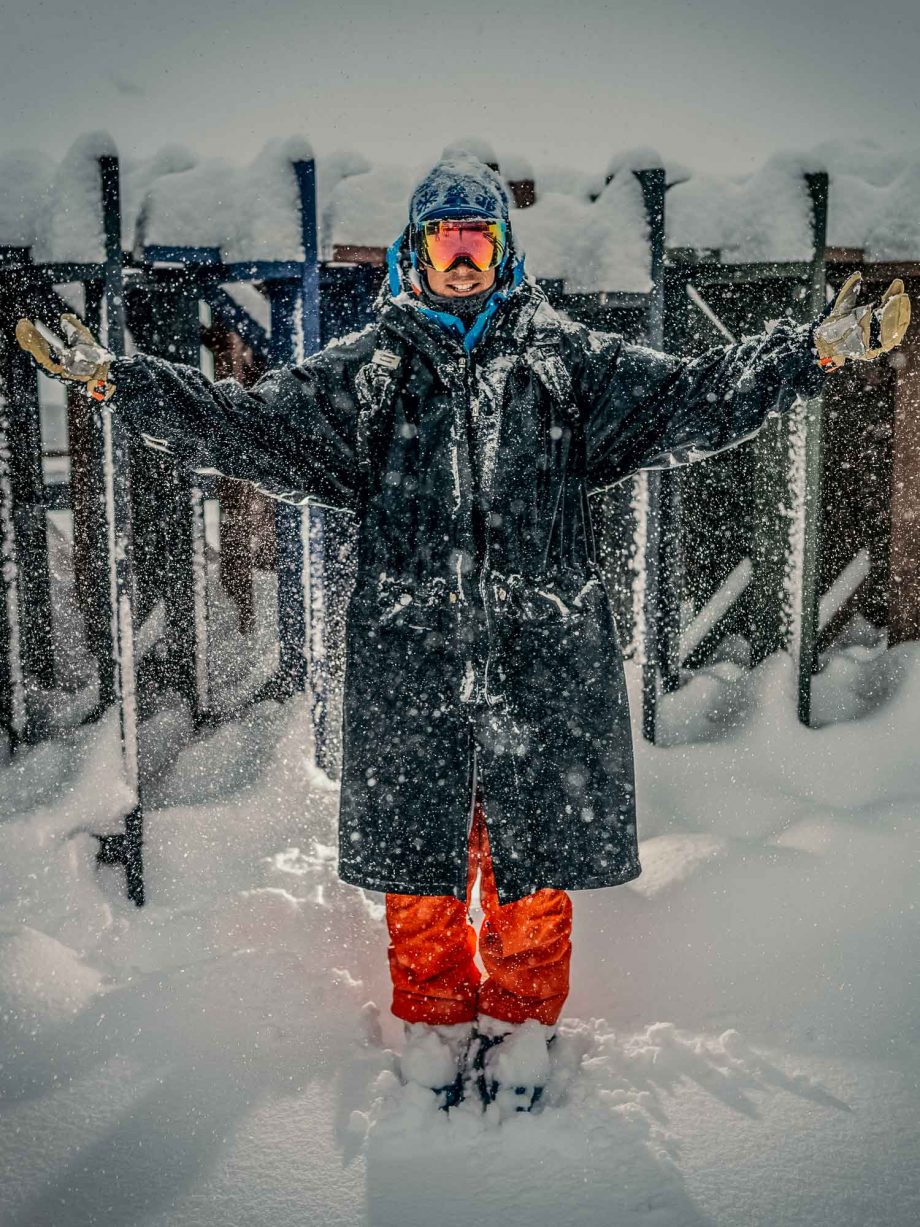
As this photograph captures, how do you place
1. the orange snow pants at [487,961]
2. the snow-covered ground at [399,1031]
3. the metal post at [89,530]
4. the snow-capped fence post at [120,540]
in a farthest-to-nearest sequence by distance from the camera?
the metal post at [89,530] < the snow-capped fence post at [120,540] < the orange snow pants at [487,961] < the snow-covered ground at [399,1031]

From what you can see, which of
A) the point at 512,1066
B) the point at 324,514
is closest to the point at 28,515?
the point at 324,514

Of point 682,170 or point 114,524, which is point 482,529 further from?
point 682,170

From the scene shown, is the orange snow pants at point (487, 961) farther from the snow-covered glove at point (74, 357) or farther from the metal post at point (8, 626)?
the metal post at point (8, 626)

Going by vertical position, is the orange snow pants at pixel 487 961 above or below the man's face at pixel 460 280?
below

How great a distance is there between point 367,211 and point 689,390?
1.74 meters

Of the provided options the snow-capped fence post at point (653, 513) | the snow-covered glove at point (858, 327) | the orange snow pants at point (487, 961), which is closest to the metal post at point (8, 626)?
the orange snow pants at point (487, 961)

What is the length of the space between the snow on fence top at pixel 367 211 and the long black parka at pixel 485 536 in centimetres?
132

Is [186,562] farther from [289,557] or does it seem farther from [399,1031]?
[399,1031]

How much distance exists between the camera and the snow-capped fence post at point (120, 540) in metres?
2.49

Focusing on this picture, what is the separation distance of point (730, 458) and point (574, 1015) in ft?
12.7

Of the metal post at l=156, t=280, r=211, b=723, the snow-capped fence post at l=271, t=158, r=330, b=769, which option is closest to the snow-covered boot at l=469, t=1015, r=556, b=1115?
the snow-capped fence post at l=271, t=158, r=330, b=769

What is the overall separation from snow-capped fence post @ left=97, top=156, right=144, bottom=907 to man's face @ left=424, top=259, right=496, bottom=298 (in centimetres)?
109

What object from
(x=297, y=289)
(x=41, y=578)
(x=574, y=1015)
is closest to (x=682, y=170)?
(x=297, y=289)

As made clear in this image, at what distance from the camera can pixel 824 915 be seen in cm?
243
